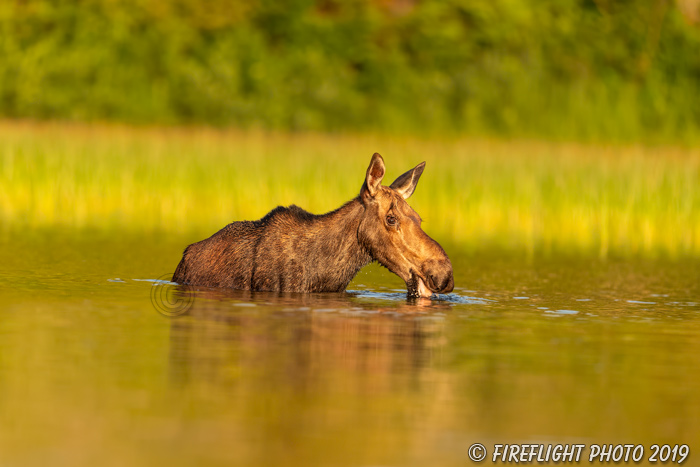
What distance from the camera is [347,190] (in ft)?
71.2

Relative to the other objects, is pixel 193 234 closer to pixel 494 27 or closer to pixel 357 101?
pixel 357 101

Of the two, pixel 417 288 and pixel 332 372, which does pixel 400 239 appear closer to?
pixel 417 288

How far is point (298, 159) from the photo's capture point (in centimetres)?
2436

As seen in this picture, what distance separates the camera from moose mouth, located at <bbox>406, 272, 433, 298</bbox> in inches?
430

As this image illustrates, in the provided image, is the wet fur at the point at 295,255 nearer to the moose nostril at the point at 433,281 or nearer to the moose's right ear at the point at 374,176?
the moose's right ear at the point at 374,176

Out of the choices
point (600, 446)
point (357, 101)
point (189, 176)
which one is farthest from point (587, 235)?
point (357, 101)

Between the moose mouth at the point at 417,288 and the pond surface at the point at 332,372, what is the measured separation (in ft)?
0.47

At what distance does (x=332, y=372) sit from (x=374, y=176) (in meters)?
3.80

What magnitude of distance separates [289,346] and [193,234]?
9328 millimetres

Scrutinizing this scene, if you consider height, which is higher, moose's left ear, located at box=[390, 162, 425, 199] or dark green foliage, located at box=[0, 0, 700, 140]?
dark green foliage, located at box=[0, 0, 700, 140]

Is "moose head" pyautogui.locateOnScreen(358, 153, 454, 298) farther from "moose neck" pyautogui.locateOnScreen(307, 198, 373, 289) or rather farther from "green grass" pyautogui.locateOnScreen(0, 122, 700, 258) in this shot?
"green grass" pyautogui.locateOnScreen(0, 122, 700, 258)
